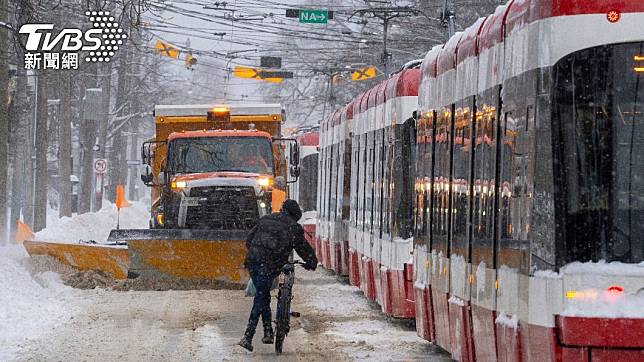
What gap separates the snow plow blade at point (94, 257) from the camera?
25.5 metres

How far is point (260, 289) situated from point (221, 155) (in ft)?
33.6

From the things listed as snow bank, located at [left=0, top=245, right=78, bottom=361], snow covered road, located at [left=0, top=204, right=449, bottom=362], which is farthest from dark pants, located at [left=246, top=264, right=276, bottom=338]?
snow bank, located at [left=0, top=245, right=78, bottom=361]

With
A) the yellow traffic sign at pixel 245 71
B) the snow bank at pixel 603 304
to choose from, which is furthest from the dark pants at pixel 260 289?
the yellow traffic sign at pixel 245 71

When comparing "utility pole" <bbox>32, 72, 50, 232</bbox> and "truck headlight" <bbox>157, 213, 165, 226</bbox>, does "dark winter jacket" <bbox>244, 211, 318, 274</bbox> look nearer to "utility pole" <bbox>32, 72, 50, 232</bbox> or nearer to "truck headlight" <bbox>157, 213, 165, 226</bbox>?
"truck headlight" <bbox>157, 213, 165, 226</bbox>

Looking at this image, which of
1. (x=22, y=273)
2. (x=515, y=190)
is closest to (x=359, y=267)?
(x=22, y=273)

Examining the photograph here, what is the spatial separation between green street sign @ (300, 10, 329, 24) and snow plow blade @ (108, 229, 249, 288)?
21422 mm

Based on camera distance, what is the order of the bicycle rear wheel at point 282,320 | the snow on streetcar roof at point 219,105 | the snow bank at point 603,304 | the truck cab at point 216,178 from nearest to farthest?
the snow bank at point 603,304 → the bicycle rear wheel at point 282,320 → the truck cab at point 216,178 → the snow on streetcar roof at point 219,105

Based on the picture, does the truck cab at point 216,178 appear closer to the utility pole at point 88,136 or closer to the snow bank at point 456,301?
the snow bank at point 456,301

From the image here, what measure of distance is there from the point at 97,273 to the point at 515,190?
50.4 ft

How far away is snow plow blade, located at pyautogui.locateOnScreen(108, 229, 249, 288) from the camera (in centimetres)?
2505

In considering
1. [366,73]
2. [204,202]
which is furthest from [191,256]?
[366,73]

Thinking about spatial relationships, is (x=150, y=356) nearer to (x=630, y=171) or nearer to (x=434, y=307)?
(x=434, y=307)

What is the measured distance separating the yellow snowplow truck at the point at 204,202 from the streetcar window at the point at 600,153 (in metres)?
14.9

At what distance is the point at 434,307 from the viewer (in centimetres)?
1566
